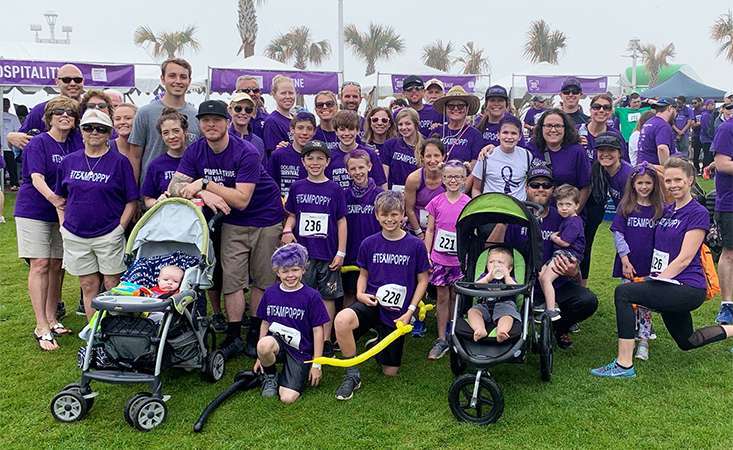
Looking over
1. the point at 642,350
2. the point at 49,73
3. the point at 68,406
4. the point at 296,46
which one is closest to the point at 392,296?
the point at 642,350

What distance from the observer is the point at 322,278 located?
4.31 m

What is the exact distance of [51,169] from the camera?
14.6ft

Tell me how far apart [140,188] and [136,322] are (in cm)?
132

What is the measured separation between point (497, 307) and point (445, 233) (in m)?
0.76

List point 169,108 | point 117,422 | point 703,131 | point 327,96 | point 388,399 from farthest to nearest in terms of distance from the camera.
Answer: point 703,131, point 327,96, point 169,108, point 388,399, point 117,422

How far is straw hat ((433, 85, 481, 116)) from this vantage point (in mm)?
4984

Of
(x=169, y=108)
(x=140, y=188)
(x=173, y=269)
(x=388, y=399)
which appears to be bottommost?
(x=388, y=399)

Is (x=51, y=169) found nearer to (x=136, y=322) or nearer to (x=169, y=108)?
(x=169, y=108)

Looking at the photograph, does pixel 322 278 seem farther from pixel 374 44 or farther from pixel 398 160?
pixel 374 44

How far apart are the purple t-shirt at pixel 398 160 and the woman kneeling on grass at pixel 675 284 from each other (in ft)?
6.21

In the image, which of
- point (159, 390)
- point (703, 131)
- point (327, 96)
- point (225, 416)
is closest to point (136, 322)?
point (159, 390)

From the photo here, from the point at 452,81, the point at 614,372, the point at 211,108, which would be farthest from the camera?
the point at 452,81

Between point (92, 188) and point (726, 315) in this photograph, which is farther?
point (726, 315)

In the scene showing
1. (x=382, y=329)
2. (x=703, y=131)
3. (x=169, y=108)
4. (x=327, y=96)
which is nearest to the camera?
(x=382, y=329)
